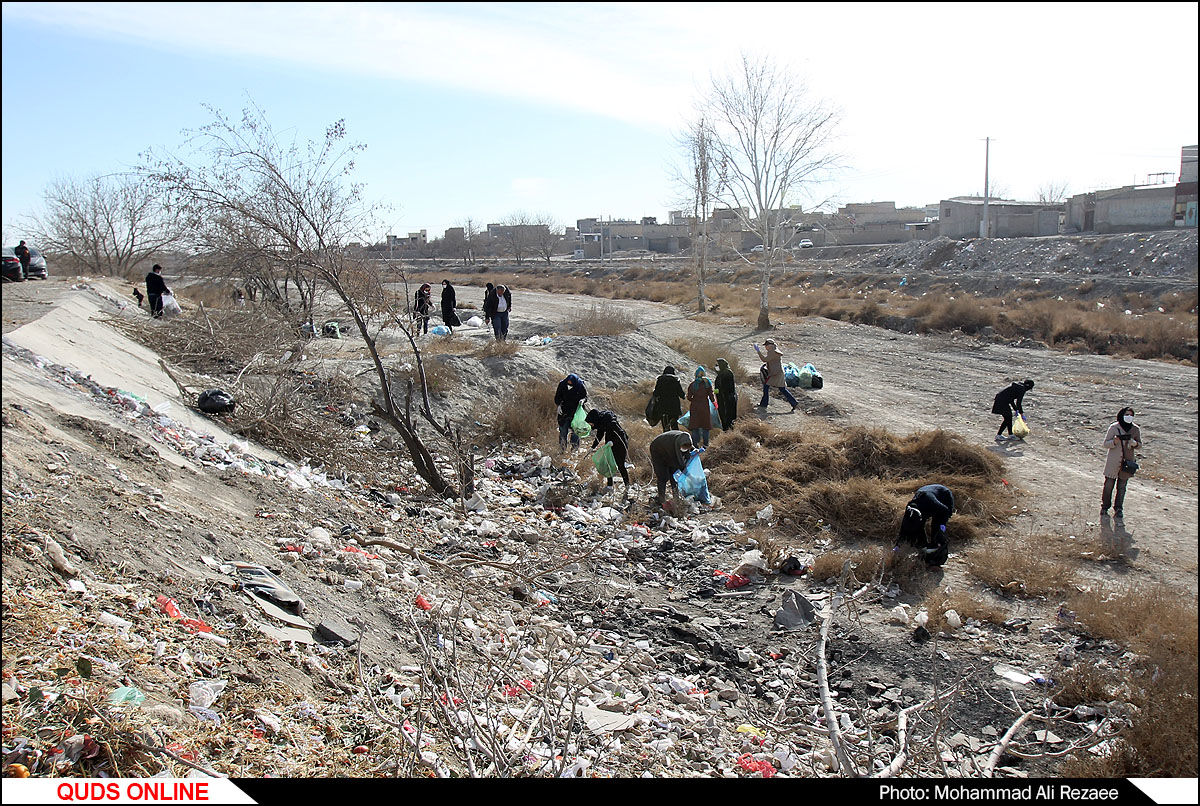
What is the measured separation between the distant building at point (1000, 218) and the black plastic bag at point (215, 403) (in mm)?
45307

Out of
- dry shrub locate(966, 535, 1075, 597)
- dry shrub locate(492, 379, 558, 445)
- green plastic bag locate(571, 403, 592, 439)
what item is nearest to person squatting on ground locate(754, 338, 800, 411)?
dry shrub locate(492, 379, 558, 445)

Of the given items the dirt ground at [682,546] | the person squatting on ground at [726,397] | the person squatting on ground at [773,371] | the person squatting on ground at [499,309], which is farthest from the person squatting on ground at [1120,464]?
the person squatting on ground at [499,309]

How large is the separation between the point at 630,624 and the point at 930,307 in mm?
20888

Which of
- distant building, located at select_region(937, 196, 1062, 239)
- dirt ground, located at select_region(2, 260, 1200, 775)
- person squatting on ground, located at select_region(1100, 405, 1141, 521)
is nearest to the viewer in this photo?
dirt ground, located at select_region(2, 260, 1200, 775)

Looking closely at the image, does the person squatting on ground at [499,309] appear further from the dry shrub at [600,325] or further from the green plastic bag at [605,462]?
the green plastic bag at [605,462]

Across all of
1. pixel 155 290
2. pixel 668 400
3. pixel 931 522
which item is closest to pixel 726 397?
pixel 668 400

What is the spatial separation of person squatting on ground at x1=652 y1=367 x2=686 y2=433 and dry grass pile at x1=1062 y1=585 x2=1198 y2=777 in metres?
6.89

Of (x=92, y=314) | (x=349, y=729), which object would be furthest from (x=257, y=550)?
(x=92, y=314)

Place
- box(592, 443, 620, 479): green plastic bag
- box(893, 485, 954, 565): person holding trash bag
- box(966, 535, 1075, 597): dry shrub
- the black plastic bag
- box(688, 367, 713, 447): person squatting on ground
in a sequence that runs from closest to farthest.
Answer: box(966, 535, 1075, 597): dry shrub < box(893, 485, 954, 565): person holding trash bag < box(592, 443, 620, 479): green plastic bag < the black plastic bag < box(688, 367, 713, 447): person squatting on ground

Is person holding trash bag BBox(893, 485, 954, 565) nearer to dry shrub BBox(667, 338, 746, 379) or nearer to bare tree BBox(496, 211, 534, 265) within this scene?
dry shrub BBox(667, 338, 746, 379)

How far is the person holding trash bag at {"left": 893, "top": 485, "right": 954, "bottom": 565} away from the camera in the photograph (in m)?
6.86

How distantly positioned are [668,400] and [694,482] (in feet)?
6.51

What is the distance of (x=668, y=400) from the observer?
1077 cm

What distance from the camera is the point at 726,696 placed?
523cm
